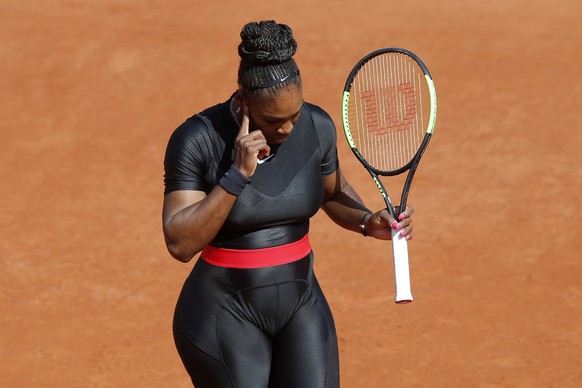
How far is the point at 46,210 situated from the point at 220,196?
6.42 metres

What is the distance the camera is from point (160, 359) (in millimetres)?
8102

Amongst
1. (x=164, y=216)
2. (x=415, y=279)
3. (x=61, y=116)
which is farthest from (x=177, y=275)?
(x=164, y=216)

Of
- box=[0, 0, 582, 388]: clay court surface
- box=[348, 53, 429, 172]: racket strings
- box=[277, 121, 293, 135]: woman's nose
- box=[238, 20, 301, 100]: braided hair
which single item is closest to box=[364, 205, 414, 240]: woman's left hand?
box=[348, 53, 429, 172]: racket strings

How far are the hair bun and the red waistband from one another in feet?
2.55

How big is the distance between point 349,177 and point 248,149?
6.67 meters

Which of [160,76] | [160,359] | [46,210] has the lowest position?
[160,359]

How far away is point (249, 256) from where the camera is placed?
15.0ft

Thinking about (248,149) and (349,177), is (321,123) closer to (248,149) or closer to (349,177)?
(248,149)

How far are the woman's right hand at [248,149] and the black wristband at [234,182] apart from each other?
0.02 m

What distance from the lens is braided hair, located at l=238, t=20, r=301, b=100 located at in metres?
4.27

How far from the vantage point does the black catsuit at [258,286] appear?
4.50 meters

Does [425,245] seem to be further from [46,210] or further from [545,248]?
[46,210]

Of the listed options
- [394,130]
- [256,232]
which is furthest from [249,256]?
[394,130]

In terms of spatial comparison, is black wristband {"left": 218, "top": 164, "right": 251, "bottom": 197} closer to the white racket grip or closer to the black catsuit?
the black catsuit
